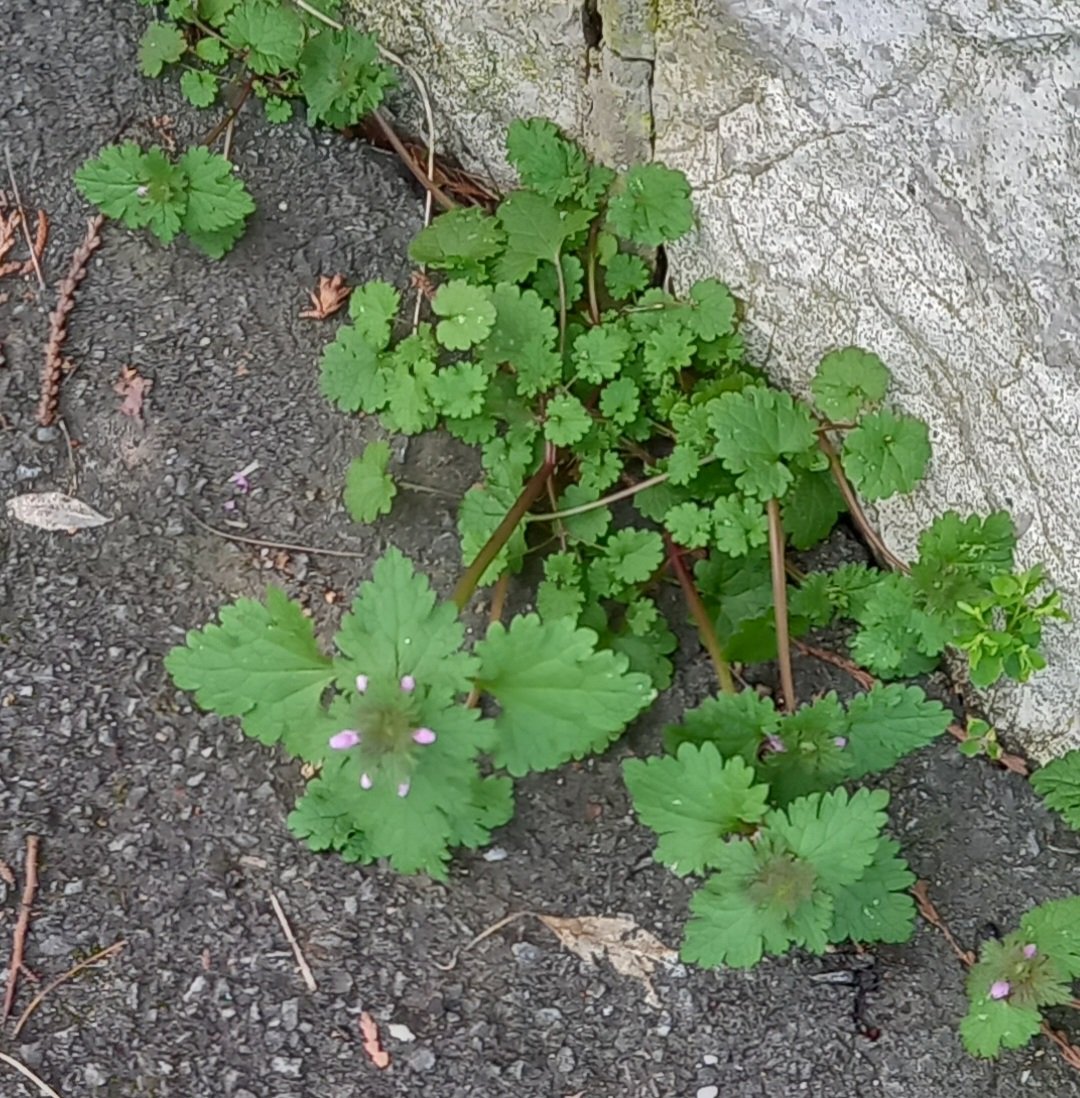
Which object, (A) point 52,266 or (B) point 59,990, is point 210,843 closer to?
(B) point 59,990

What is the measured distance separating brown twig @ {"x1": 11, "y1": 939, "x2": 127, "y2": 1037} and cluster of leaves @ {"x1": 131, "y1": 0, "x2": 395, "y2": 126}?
1.78m

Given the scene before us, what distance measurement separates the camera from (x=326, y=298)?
2838mm

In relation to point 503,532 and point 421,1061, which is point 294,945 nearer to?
point 421,1061

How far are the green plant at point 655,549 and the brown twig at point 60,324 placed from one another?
1.97 feet

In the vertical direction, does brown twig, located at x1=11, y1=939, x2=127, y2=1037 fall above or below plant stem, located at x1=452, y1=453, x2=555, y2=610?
below

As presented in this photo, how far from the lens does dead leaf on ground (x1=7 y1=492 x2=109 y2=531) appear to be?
106 inches

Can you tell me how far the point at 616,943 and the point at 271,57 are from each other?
2009 millimetres

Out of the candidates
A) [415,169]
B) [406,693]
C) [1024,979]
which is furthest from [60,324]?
[1024,979]

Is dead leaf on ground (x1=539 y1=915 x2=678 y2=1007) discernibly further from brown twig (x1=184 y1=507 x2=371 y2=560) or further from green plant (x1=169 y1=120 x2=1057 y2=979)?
brown twig (x1=184 y1=507 x2=371 y2=560)

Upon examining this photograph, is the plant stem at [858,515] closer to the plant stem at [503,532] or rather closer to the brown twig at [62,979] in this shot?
the plant stem at [503,532]

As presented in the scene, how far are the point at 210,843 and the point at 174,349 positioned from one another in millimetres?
1061

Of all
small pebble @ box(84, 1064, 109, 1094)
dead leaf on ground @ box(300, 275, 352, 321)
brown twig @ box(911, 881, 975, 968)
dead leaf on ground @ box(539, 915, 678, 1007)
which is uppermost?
dead leaf on ground @ box(300, 275, 352, 321)

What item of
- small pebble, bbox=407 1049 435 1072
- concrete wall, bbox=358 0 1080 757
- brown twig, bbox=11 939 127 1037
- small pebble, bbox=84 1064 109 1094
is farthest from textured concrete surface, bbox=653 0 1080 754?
small pebble, bbox=84 1064 109 1094

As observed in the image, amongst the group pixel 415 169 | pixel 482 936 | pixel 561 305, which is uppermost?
pixel 415 169
